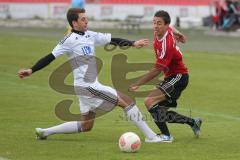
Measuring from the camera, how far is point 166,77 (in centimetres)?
1270

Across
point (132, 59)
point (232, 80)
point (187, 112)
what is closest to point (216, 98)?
point (187, 112)

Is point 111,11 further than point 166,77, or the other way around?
point 111,11

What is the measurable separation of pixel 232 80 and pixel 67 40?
10985mm

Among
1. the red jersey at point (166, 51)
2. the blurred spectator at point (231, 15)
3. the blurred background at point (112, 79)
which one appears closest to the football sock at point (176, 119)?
the blurred background at point (112, 79)

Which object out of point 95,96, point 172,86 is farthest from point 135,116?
point 172,86

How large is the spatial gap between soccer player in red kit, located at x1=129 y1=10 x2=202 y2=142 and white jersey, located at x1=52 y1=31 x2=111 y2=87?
73 centimetres

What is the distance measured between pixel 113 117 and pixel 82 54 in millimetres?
3428

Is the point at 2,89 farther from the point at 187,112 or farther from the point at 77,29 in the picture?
the point at 77,29

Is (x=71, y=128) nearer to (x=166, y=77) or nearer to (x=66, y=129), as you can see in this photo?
(x=66, y=129)

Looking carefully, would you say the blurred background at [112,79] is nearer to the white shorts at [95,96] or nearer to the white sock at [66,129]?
the white sock at [66,129]

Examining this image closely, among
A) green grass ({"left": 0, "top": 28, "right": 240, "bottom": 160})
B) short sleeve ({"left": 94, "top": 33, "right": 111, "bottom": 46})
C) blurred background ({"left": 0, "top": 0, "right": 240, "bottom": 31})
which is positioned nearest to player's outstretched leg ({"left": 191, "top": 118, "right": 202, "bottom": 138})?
green grass ({"left": 0, "top": 28, "right": 240, "bottom": 160})

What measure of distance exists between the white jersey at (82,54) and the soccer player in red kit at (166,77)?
2.39 feet

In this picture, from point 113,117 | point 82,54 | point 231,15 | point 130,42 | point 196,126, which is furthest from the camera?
Answer: point 231,15

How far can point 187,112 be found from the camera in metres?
16.5
